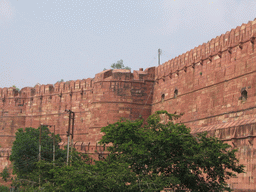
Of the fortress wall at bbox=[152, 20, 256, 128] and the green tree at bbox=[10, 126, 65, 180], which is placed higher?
the fortress wall at bbox=[152, 20, 256, 128]

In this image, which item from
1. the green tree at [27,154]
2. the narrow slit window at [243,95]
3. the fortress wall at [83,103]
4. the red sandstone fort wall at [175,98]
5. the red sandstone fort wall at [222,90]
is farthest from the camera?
the fortress wall at [83,103]

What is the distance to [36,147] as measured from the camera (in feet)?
73.0

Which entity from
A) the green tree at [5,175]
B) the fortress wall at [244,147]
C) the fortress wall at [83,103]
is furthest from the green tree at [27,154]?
the fortress wall at [244,147]

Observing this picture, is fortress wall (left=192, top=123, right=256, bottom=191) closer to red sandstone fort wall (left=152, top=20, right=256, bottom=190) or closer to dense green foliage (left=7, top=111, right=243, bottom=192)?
red sandstone fort wall (left=152, top=20, right=256, bottom=190)

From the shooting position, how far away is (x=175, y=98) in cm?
2227

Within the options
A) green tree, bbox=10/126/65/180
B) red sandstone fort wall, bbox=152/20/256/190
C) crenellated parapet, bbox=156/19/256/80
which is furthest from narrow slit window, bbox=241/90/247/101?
green tree, bbox=10/126/65/180

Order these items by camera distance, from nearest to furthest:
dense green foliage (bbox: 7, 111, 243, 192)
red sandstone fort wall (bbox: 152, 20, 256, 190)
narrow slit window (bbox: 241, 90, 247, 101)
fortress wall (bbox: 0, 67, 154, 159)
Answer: dense green foliage (bbox: 7, 111, 243, 192), red sandstone fort wall (bbox: 152, 20, 256, 190), narrow slit window (bbox: 241, 90, 247, 101), fortress wall (bbox: 0, 67, 154, 159)

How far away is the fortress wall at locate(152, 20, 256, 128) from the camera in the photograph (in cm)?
1739

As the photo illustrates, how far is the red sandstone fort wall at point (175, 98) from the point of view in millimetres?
16703

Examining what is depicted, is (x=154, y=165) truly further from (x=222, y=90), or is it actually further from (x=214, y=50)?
(x=214, y=50)

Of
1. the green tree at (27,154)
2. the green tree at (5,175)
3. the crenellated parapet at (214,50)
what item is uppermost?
the crenellated parapet at (214,50)

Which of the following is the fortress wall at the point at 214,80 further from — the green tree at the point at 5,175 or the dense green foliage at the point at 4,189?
the dense green foliage at the point at 4,189

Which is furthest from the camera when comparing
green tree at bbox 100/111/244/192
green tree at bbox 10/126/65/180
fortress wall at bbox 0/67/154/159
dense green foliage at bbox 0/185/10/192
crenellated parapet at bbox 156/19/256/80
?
fortress wall at bbox 0/67/154/159

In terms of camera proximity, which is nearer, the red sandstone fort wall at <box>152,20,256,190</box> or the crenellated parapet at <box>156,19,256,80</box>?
the red sandstone fort wall at <box>152,20,256,190</box>
